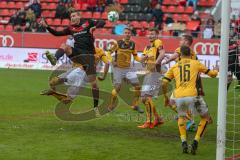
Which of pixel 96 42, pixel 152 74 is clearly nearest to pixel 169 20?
pixel 96 42

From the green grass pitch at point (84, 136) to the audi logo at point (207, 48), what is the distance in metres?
9.64

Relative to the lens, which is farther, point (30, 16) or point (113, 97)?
point (30, 16)

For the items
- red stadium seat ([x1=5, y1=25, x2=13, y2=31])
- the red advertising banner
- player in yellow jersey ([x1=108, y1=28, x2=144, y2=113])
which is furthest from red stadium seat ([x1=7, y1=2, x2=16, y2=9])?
player in yellow jersey ([x1=108, y1=28, x2=144, y2=113])

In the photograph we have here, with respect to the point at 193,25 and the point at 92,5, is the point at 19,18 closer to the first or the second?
the point at 92,5

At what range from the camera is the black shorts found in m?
14.0

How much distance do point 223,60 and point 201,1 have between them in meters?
23.6

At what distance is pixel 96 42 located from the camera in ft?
90.4

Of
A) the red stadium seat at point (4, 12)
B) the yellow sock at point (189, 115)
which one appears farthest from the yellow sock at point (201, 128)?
the red stadium seat at point (4, 12)

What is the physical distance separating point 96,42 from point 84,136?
53.4ft

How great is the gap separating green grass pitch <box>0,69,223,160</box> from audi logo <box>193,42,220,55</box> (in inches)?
379

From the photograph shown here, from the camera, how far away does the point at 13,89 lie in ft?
62.8

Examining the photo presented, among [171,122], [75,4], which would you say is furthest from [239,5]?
[171,122]

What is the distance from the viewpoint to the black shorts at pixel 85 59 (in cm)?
1405

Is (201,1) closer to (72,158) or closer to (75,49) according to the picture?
(75,49)
